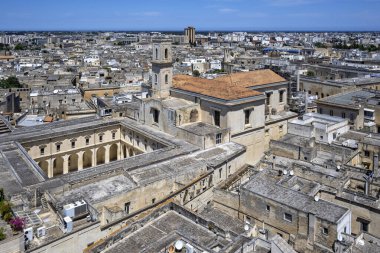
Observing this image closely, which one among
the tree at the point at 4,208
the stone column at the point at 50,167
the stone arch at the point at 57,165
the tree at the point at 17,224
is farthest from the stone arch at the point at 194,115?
the tree at the point at 17,224

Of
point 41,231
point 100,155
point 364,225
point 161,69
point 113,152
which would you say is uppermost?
point 161,69

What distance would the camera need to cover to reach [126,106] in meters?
44.9

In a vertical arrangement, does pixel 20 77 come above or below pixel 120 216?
above

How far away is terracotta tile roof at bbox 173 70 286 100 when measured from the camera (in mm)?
36469

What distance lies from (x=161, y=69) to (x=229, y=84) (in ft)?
23.9

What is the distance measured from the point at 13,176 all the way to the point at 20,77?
61476mm

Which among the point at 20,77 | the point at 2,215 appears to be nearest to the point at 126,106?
the point at 2,215

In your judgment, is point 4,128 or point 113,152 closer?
point 4,128

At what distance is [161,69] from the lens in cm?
4025

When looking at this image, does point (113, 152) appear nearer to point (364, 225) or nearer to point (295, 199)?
point (295, 199)

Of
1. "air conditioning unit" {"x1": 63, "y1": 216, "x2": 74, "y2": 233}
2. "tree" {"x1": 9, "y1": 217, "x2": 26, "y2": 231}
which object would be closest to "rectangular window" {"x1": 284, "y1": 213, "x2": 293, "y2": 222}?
"air conditioning unit" {"x1": 63, "y1": 216, "x2": 74, "y2": 233}

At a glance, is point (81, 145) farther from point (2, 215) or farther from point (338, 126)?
point (338, 126)

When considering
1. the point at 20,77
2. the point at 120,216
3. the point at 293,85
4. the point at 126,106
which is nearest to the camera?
the point at 120,216

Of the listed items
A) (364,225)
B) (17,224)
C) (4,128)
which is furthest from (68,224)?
(4,128)
